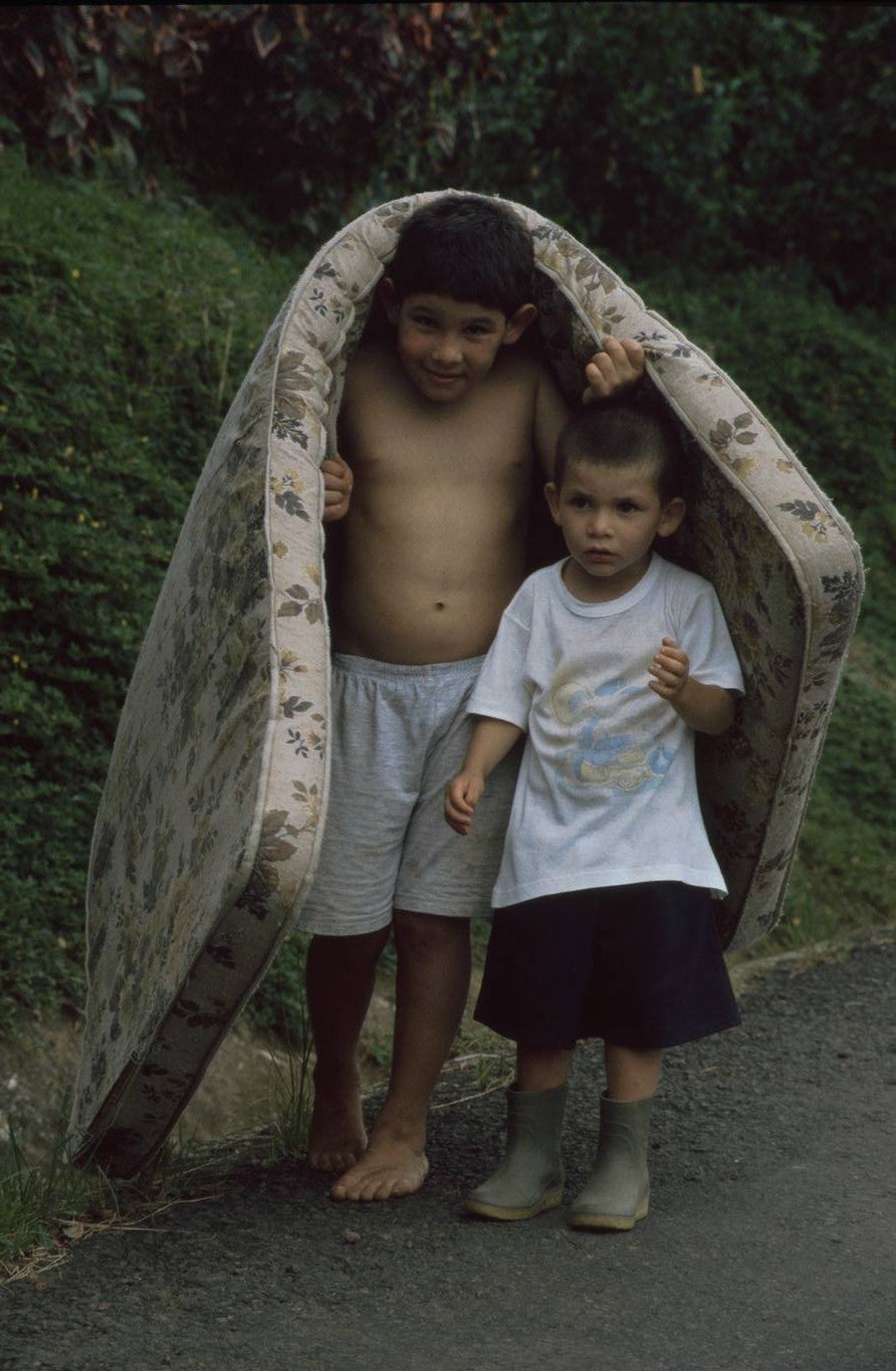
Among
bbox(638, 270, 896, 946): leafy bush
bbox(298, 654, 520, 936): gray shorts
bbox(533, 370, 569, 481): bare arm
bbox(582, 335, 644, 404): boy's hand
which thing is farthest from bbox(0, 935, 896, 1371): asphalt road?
bbox(638, 270, 896, 946): leafy bush

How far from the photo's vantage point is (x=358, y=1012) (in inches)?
127

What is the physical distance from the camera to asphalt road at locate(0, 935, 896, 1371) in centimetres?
238

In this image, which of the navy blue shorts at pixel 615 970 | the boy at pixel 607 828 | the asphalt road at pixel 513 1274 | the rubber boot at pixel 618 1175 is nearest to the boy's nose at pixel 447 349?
the boy at pixel 607 828

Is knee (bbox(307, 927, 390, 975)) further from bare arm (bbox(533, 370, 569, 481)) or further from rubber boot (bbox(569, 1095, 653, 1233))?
bare arm (bbox(533, 370, 569, 481))

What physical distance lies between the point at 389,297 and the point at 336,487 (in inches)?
15.6

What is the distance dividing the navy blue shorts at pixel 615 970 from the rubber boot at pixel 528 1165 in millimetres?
104

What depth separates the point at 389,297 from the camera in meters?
3.21

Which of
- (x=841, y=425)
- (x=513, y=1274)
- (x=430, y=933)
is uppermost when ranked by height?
(x=841, y=425)

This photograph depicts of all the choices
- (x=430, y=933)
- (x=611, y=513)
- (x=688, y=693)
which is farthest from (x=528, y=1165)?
(x=611, y=513)

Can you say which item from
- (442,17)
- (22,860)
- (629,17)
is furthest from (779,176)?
(22,860)

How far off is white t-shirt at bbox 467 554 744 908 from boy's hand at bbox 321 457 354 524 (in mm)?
A: 397

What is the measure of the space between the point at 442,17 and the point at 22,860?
13.6 feet

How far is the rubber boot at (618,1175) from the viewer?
9.28ft

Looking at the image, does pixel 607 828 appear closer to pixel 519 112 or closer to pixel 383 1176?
pixel 383 1176
